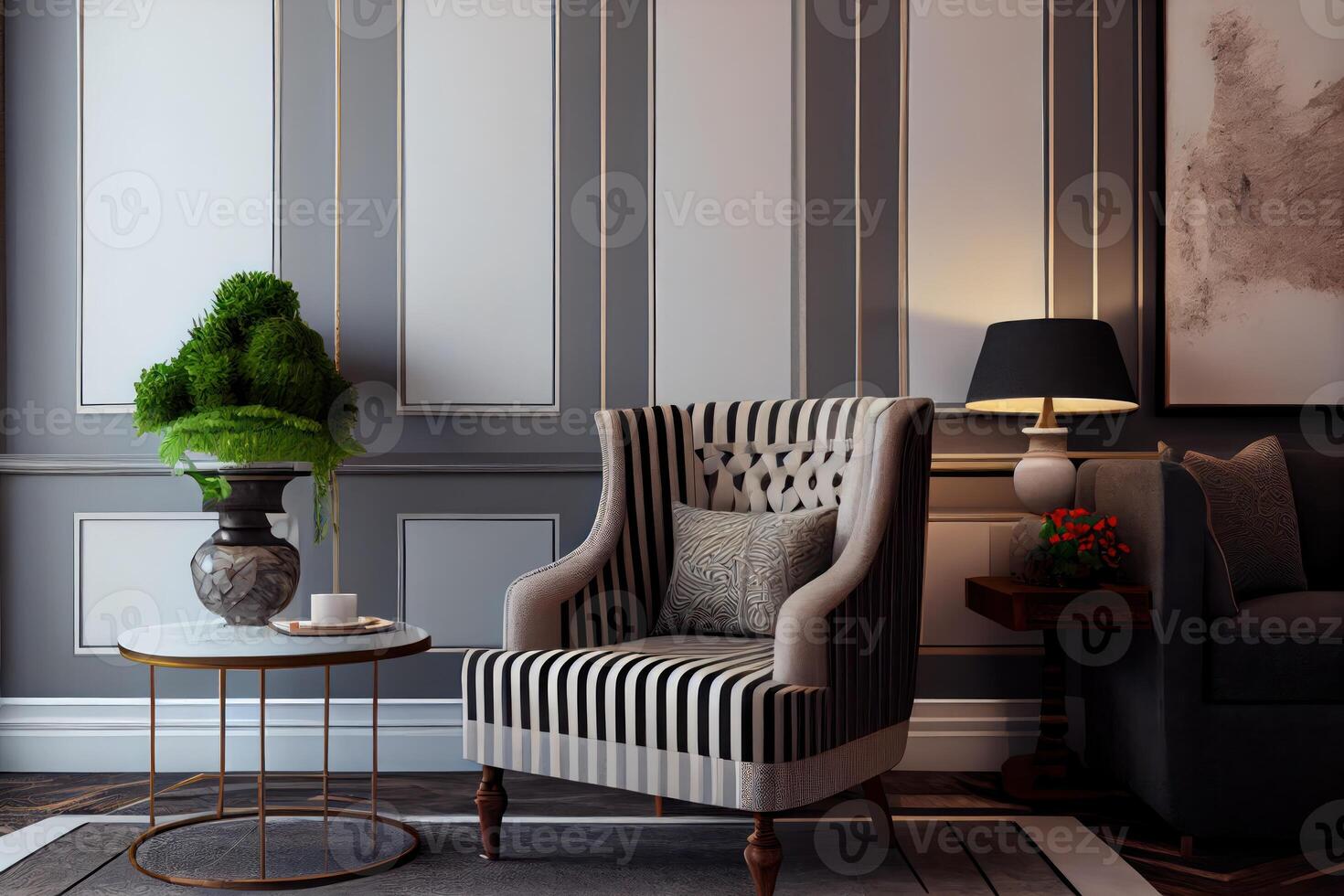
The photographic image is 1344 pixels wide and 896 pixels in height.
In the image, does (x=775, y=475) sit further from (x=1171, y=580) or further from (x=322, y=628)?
(x=322, y=628)

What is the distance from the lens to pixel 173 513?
2.84m

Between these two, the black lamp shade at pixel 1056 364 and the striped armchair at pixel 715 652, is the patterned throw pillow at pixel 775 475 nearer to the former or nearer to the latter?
the striped armchair at pixel 715 652

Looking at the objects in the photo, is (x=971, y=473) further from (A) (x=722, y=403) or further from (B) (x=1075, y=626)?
(A) (x=722, y=403)

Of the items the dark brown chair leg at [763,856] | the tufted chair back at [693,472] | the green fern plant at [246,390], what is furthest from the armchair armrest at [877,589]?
the green fern plant at [246,390]

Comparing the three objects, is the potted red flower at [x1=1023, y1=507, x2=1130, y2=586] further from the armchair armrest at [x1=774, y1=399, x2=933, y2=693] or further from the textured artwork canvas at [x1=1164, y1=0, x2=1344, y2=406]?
the textured artwork canvas at [x1=1164, y1=0, x2=1344, y2=406]

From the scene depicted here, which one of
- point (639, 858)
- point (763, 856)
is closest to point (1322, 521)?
point (763, 856)

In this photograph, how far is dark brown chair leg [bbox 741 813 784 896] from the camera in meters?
1.75

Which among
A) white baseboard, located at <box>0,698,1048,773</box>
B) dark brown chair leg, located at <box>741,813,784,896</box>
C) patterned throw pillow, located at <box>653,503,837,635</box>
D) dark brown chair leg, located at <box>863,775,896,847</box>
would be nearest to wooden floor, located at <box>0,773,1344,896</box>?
white baseboard, located at <box>0,698,1048,773</box>

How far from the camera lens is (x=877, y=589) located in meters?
2.02

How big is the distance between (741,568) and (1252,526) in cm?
127

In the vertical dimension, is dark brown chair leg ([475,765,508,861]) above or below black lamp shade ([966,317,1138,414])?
below

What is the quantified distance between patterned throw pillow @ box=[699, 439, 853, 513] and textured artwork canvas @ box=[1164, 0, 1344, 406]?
119cm

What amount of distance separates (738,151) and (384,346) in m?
1.19

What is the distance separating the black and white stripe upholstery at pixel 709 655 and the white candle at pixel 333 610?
0.30 metres
